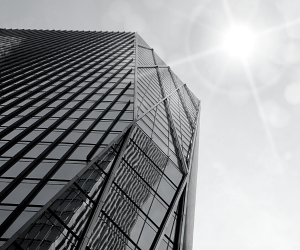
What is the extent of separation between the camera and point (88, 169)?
12.8 m

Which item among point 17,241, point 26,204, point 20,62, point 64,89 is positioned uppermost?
point 20,62

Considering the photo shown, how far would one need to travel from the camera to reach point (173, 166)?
19.8 meters

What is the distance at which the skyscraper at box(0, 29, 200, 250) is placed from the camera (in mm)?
10266

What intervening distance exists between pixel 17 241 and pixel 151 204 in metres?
7.63

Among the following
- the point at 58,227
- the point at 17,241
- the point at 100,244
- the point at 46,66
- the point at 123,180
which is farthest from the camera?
the point at 46,66

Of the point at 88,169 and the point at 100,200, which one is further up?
the point at 88,169

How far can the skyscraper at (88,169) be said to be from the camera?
33.7 feet

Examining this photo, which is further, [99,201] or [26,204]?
[99,201]

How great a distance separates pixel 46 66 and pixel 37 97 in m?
12.8

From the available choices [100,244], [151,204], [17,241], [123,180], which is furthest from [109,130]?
[17,241]

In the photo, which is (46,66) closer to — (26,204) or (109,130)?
(109,130)

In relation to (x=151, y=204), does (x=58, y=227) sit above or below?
below

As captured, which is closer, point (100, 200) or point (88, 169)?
point (100, 200)

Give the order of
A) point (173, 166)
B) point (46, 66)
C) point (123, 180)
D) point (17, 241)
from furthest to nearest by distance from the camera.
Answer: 1. point (46, 66)
2. point (173, 166)
3. point (123, 180)
4. point (17, 241)
